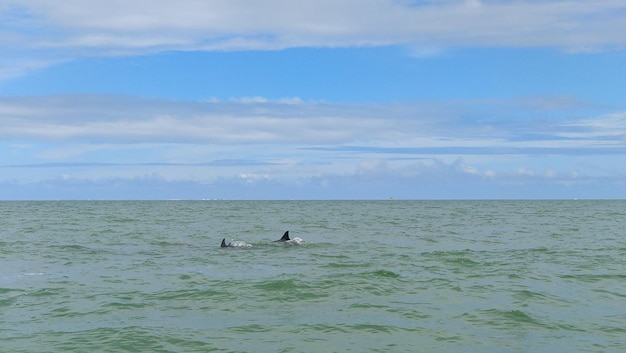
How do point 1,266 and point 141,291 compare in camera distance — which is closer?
point 141,291

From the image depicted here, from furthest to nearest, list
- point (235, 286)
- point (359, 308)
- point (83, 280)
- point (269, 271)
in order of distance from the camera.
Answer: point (269, 271) < point (83, 280) < point (235, 286) < point (359, 308)

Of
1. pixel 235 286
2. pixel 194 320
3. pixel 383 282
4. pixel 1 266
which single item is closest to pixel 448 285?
pixel 383 282

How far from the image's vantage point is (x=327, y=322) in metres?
16.6

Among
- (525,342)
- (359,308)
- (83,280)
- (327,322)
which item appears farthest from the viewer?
(83,280)

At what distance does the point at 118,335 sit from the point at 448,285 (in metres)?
11.4

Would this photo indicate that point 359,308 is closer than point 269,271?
Yes

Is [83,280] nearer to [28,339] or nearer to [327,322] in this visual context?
[28,339]

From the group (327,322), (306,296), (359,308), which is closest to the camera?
(327,322)

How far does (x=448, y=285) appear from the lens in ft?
73.2

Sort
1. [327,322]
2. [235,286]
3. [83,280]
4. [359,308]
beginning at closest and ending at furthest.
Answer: [327,322] → [359,308] → [235,286] → [83,280]

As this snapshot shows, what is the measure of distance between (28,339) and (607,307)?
1504cm

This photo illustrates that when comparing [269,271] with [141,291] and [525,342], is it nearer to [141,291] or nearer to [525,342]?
[141,291]

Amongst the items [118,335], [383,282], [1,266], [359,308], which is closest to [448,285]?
[383,282]

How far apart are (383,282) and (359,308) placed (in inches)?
178
